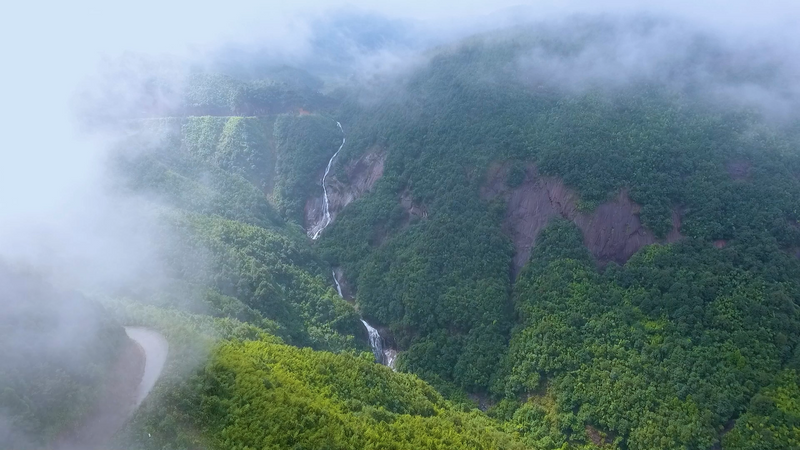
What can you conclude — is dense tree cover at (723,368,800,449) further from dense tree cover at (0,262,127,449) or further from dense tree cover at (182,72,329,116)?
dense tree cover at (182,72,329,116)

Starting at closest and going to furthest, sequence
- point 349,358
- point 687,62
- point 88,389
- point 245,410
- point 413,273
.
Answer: point 88,389 < point 245,410 < point 349,358 < point 413,273 < point 687,62

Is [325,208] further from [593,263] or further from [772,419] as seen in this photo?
[772,419]

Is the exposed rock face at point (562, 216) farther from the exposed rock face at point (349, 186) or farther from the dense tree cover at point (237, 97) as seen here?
the dense tree cover at point (237, 97)

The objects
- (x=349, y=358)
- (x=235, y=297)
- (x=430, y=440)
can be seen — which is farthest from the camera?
(x=235, y=297)

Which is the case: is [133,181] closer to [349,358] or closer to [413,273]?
[413,273]

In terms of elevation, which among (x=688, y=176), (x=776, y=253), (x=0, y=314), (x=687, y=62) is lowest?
(x=0, y=314)

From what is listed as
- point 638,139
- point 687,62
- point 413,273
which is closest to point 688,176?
point 638,139

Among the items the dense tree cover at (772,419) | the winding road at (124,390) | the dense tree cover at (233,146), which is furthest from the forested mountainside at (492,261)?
the winding road at (124,390)

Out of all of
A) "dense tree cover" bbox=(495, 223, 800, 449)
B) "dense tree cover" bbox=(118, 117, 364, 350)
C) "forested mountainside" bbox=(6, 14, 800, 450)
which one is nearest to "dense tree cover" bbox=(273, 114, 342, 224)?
"forested mountainside" bbox=(6, 14, 800, 450)
